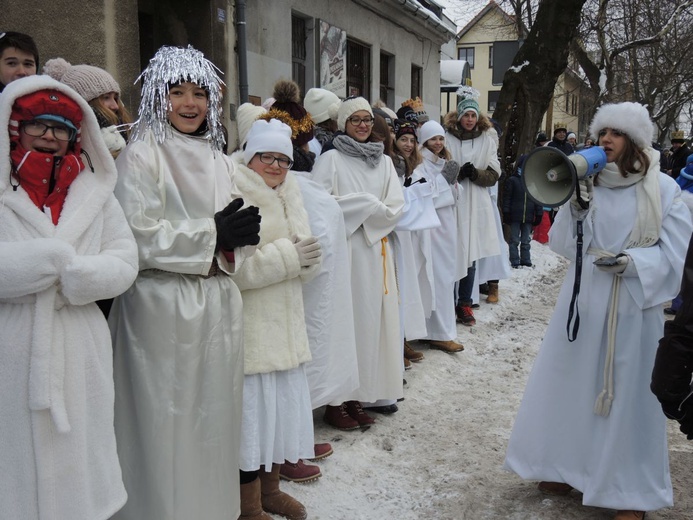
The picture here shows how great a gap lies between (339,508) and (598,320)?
1634 millimetres

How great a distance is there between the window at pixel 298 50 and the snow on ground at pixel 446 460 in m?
5.85

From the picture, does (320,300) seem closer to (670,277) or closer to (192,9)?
(670,277)

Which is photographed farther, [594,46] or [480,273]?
[594,46]

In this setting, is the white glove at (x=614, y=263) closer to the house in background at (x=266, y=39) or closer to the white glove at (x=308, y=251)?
the white glove at (x=308, y=251)

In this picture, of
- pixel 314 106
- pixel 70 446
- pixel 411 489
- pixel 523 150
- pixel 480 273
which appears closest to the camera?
pixel 70 446

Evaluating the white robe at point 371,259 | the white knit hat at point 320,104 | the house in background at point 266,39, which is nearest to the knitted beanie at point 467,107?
the house in background at point 266,39

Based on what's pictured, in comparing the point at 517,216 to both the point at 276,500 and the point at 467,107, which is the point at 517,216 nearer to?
the point at 467,107

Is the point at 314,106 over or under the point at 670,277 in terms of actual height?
over

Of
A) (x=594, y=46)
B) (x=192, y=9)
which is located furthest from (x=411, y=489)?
(x=594, y=46)

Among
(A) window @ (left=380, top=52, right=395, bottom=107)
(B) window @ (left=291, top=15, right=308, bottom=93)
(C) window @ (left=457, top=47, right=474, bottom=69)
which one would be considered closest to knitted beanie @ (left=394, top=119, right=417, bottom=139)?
(B) window @ (left=291, top=15, right=308, bottom=93)

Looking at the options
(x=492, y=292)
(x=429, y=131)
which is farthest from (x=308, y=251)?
(x=492, y=292)

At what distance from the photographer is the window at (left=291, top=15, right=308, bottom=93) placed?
10.7 metres

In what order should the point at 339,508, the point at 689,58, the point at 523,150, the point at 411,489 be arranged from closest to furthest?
the point at 339,508 < the point at 411,489 < the point at 523,150 < the point at 689,58

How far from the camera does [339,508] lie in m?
3.63
